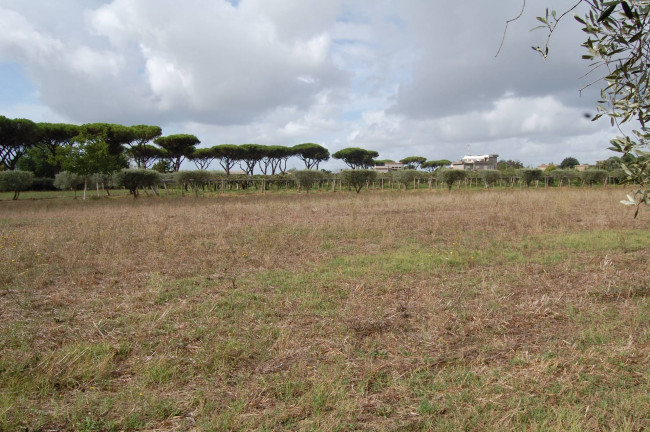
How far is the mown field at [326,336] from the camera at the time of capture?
3104mm

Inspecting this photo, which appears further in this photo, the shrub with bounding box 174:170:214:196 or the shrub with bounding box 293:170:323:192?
the shrub with bounding box 293:170:323:192

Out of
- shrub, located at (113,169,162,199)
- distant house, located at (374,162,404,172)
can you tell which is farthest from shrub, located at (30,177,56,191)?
distant house, located at (374,162,404,172)

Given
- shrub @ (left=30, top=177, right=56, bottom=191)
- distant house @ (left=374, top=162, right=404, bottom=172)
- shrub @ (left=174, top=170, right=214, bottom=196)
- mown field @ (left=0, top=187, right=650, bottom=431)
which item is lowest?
mown field @ (left=0, top=187, right=650, bottom=431)

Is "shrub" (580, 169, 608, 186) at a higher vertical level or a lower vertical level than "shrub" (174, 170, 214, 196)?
higher

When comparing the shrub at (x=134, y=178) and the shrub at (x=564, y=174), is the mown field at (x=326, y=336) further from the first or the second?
the shrub at (x=564, y=174)

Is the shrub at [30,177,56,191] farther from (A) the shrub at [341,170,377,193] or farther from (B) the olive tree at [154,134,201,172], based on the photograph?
(A) the shrub at [341,170,377,193]

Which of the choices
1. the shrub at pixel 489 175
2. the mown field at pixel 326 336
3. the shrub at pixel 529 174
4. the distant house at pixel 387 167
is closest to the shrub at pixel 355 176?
the shrub at pixel 489 175

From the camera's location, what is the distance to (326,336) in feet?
Answer: 14.9

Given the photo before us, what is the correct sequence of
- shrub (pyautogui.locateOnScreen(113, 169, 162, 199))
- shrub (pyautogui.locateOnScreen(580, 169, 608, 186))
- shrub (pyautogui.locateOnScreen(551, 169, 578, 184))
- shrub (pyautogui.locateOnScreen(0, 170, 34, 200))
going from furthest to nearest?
shrub (pyautogui.locateOnScreen(551, 169, 578, 184)) < shrub (pyautogui.locateOnScreen(580, 169, 608, 186)) < shrub (pyautogui.locateOnScreen(113, 169, 162, 199)) < shrub (pyautogui.locateOnScreen(0, 170, 34, 200))

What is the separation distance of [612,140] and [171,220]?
14133 millimetres

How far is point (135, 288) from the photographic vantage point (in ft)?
21.2

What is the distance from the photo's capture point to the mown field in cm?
310

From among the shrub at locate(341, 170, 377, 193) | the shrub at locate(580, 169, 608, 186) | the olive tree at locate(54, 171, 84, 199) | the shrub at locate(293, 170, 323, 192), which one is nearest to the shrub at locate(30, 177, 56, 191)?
the olive tree at locate(54, 171, 84, 199)

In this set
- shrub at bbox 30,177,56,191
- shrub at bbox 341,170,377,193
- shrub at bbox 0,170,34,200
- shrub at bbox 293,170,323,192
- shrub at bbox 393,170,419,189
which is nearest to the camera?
shrub at bbox 0,170,34,200
